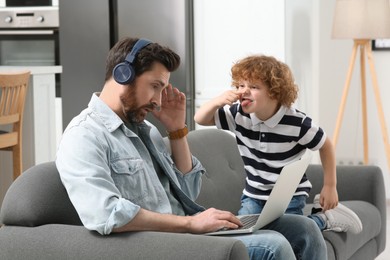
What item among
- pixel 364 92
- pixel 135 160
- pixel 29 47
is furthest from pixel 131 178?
pixel 29 47

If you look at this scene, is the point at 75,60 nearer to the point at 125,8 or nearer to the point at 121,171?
the point at 125,8

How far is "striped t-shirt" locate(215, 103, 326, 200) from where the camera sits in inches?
125

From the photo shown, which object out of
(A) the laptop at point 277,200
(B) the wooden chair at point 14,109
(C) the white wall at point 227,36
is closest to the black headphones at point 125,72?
(A) the laptop at point 277,200

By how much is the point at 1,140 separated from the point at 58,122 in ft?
6.01

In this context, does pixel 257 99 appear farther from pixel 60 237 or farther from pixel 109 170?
pixel 60 237

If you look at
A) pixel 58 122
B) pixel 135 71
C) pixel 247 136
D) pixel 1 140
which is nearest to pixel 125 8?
pixel 58 122

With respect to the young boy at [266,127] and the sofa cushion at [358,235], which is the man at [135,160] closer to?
the young boy at [266,127]

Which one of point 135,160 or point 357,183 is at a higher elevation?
point 135,160

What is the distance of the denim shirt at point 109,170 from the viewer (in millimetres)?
2209

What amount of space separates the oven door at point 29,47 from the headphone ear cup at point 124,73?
4.17 meters

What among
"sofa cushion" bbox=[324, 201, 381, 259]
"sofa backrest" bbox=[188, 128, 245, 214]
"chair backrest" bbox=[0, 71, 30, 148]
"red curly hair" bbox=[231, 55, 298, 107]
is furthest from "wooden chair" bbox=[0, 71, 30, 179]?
"sofa cushion" bbox=[324, 201, 381, 259]

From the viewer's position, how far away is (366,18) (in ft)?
17.1

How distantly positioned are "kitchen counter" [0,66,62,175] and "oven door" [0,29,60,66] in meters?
1.43

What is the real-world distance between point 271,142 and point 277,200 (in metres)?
0.65
